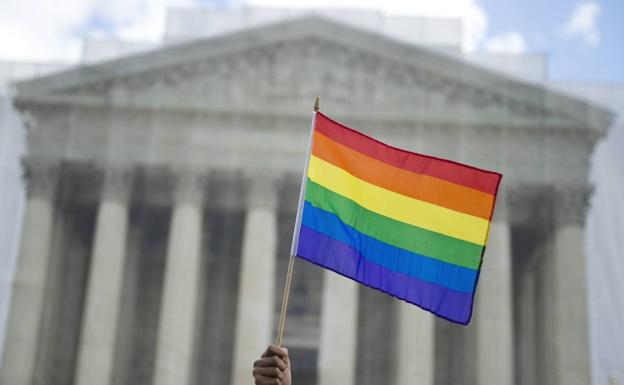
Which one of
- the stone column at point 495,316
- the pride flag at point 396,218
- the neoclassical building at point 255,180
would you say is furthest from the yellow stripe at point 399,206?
the stone column at point 495,316

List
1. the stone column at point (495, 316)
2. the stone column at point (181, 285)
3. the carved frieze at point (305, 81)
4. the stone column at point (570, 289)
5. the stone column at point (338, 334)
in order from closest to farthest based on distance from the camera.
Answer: the stone column at point (570, 289) < the stone column at point (338, 334) < the stone column at point (495, 316) < the stone column at point (181, 285) < the carved frieze at point (305, 81)

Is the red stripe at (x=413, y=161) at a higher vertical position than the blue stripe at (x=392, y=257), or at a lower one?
higher

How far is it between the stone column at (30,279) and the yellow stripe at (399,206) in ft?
57.0

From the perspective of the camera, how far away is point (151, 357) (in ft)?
91.0

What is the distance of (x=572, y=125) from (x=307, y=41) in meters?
7.27

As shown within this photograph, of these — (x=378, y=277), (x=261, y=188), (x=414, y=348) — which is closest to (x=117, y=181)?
(x=261, y=188)

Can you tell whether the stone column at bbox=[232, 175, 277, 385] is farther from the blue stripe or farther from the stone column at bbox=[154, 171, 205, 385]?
the blue stripe

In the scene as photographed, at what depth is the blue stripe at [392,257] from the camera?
789cm

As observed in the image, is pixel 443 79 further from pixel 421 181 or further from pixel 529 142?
pixel 421 181

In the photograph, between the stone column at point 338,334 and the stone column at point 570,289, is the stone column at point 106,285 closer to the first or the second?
the stone column at point 338,334

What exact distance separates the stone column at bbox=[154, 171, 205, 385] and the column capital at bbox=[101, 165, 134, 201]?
4.11ft

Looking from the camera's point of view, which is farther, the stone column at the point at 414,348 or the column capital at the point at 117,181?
the column capital at the point at 117,181

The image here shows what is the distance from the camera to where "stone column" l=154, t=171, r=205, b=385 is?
939 inches

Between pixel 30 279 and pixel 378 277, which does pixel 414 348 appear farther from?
pixel 378 277
